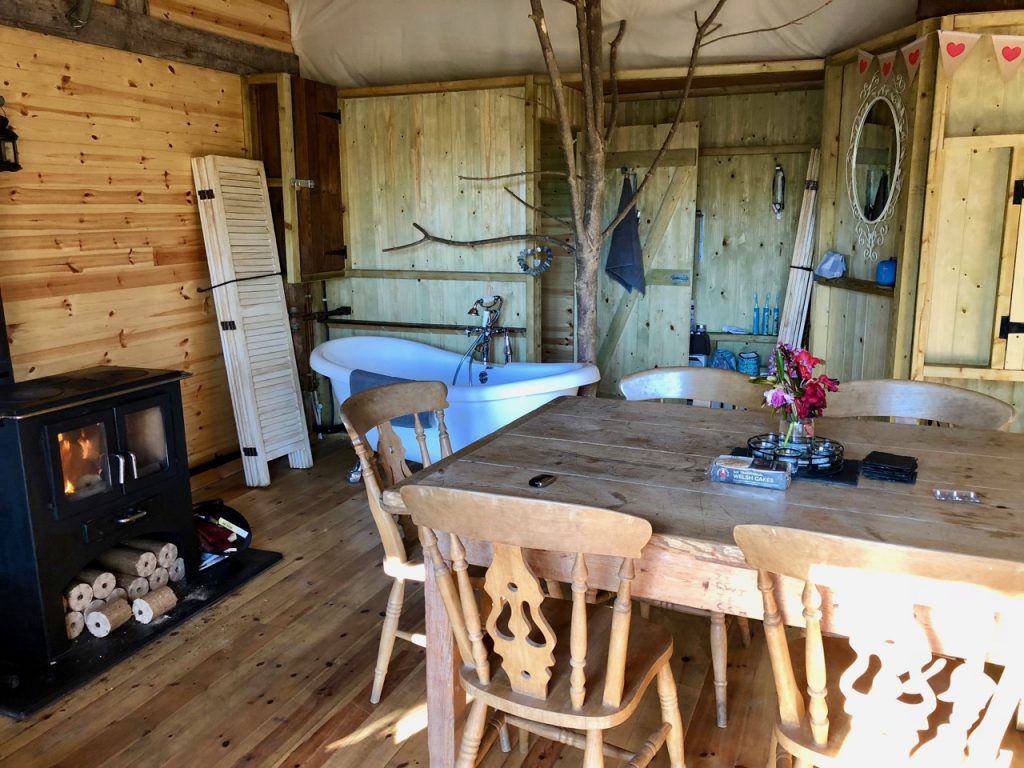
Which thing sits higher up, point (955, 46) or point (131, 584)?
point (955, 46)

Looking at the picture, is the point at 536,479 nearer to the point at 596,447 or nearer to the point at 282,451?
the point at 596,447

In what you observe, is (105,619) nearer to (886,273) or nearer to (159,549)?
(159,549)

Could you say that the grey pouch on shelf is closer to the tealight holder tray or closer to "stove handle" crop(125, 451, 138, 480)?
the tealight holder tray

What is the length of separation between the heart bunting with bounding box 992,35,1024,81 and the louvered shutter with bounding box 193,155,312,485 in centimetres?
372

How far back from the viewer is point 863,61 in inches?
161

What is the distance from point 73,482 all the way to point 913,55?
149 inches

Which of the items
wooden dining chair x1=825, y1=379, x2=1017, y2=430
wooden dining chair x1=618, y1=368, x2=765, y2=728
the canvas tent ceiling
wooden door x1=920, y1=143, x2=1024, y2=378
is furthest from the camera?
the canvas tent ceiling

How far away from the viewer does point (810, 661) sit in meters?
1.43

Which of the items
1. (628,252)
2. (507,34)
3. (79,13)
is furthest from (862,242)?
(79,13)

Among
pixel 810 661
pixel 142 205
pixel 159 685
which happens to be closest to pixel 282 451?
pixel 142 205

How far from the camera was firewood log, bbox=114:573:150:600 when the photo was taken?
121 inches

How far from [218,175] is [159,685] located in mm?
2823

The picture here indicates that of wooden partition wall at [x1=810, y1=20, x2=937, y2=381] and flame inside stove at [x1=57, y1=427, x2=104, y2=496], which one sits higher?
wooden partition wall at [x1=810, y1=20, x2=937, y2=381]

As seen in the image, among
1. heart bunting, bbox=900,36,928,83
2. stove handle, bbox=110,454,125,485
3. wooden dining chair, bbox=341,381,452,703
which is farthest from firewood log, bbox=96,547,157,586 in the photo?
heart bunting, bbox=900,36,928,83
